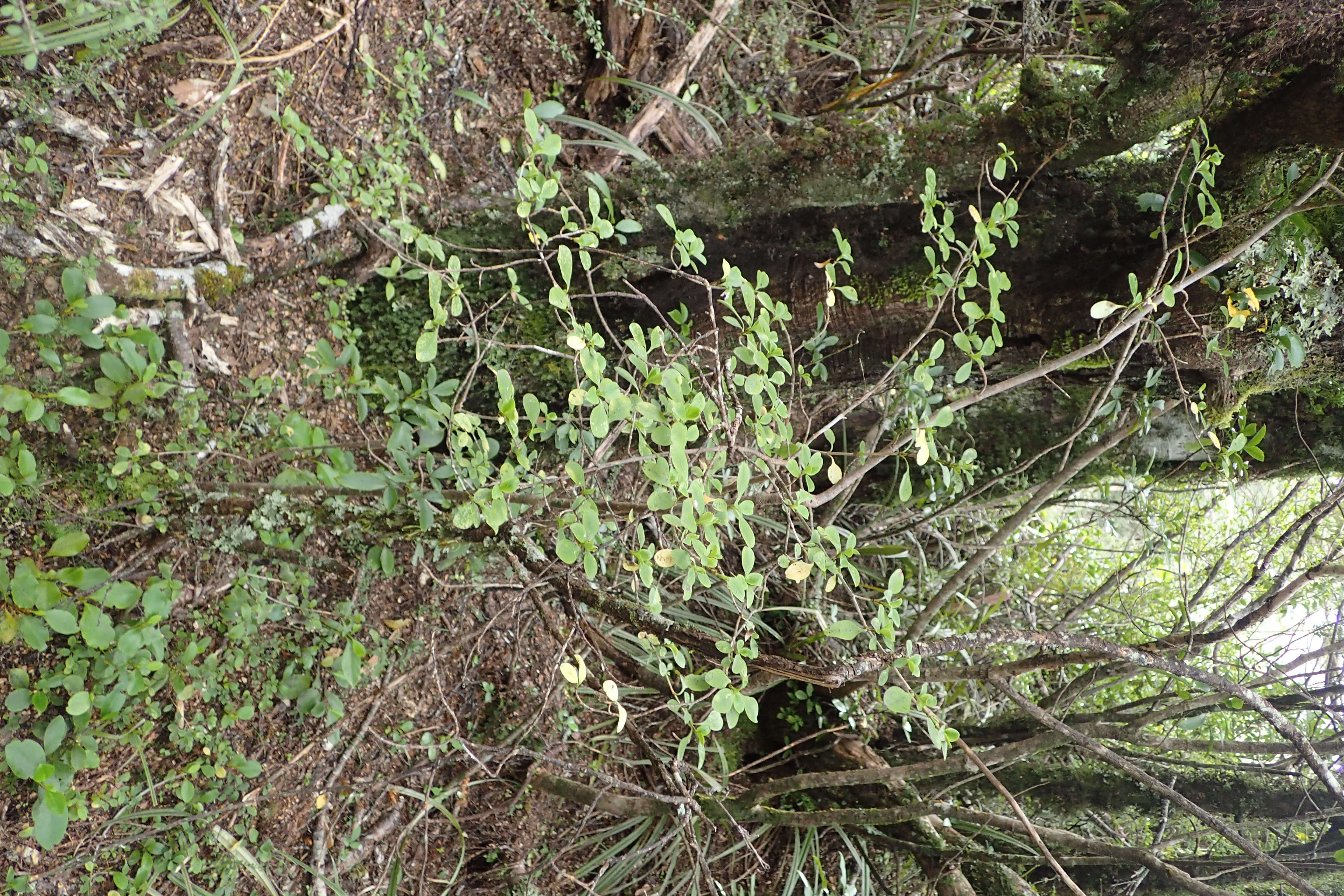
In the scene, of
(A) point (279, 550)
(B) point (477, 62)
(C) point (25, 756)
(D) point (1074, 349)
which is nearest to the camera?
(C) point (25, 756)

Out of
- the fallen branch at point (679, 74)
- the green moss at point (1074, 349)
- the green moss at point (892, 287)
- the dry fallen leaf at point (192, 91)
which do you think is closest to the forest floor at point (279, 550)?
the dry fallen leaf at point (192, 91)

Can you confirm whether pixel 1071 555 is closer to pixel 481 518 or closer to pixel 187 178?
pixel 481 518

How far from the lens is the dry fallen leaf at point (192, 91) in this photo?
6.64 ft

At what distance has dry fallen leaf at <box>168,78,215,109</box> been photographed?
79.7 inches

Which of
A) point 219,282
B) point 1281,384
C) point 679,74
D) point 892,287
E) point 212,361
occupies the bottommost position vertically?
point 212,361

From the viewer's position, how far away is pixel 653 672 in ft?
6.53

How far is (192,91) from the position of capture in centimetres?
204

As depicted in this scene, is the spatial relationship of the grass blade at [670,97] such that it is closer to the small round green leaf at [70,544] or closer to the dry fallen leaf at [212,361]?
the dry fallen leaf at [212,361]

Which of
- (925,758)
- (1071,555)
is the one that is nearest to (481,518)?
(925,758)

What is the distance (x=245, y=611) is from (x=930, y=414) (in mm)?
1782

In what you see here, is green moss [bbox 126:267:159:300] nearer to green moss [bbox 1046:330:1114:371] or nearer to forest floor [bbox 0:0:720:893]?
forest floor [bbox 0:0:720:893]

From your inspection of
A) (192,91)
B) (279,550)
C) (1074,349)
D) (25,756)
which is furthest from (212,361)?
(1074,349)

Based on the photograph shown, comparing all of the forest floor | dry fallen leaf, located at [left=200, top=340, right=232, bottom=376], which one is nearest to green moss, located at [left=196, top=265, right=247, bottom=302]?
the forest floor

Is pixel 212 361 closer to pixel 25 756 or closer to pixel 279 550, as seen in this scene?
pixel 279 550
